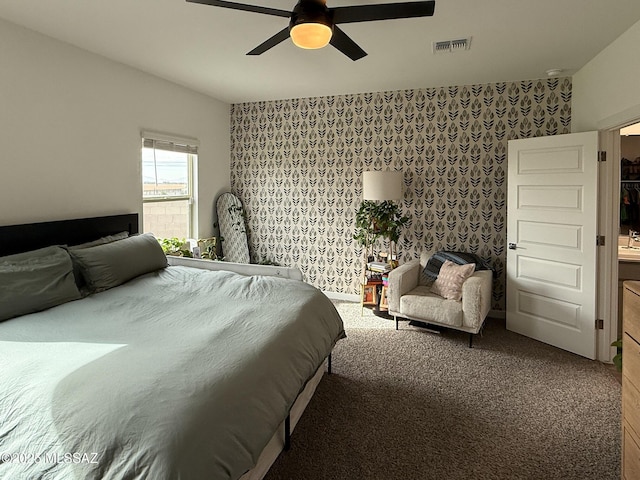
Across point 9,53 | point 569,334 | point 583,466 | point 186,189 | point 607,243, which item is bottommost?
point 583,466

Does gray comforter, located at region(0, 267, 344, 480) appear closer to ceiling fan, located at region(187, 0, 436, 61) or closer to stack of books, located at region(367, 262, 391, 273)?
ceiling fan, located at region(187, 0, 436, 61)

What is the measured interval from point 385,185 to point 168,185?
8.08ft

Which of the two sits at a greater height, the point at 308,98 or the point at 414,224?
the point at 308,98

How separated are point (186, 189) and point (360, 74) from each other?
8.02 ft

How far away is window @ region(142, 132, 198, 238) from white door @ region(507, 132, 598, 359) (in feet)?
11.7

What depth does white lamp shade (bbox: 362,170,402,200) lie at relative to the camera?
14.6 feet

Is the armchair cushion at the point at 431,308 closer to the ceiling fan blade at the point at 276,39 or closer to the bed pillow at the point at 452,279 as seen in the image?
the bed pillow at the point at 452,279

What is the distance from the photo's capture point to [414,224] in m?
4.79

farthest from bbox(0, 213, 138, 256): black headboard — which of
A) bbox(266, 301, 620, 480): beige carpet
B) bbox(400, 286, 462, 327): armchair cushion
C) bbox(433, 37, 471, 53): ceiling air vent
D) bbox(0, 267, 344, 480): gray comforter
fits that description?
bbox(433, 37, 471, 53): ceiling air vent

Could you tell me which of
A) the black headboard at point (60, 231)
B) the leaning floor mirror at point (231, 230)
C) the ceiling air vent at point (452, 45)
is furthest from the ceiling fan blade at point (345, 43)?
the leaning floor mirror at point (231, 230)

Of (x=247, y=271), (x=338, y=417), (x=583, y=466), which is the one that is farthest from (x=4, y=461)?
(x=583, y=466)

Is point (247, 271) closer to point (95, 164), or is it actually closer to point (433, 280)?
point (95, 164)

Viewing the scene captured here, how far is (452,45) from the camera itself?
126 inches

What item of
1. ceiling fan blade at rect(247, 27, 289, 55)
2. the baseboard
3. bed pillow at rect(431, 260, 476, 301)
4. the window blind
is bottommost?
the baseboard
